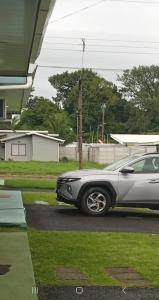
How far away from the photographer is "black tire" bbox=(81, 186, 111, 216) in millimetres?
13797

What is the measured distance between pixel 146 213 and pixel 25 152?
5014 cm

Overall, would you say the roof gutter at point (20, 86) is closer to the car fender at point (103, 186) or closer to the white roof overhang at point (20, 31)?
the white roof overhang at point (20, 31)

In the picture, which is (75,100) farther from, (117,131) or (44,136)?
(44,136)

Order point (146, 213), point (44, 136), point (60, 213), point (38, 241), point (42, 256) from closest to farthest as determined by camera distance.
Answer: point (42, 256) → point (38, 241) → point (60, 213) → point (146, 213) → point (44, 136)

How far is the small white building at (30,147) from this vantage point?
62562 millimetres

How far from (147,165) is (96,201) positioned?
5.03 ft

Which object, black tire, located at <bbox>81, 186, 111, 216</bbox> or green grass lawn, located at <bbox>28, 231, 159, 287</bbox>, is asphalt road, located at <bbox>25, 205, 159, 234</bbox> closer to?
black tire, located at <bbox>81, 186, 111, 216</bbox>

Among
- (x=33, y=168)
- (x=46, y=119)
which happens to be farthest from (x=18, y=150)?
(x=33, y=168)

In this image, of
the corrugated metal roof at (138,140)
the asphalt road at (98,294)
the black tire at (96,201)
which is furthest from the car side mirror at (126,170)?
the corrugated metal roof at (138,140)

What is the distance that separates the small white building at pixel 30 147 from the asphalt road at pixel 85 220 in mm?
47212

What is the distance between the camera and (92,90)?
3807 inches

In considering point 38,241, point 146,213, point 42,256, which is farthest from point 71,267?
point 146,213

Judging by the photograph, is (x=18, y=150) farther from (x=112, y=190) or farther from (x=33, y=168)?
(x=112, y=190)

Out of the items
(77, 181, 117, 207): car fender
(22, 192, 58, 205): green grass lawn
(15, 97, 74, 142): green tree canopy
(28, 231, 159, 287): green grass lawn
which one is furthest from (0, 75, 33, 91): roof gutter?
(15, 97, 74, 142): green tree canopy
